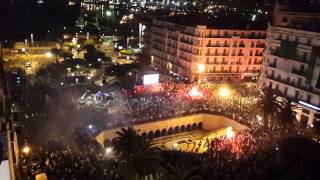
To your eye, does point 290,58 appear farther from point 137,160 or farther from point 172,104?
point 137,160

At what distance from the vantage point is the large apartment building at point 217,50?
254ft

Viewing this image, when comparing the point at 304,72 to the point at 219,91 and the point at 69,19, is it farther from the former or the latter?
the point at 69,19

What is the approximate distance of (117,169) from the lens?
108ft

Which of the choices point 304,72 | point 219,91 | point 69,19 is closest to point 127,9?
point 69,19

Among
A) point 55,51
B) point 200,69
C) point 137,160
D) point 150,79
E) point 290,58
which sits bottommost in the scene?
point 200,69

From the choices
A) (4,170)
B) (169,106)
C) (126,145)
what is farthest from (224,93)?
(4,170)

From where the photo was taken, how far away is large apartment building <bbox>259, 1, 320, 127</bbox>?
55156 millimetres

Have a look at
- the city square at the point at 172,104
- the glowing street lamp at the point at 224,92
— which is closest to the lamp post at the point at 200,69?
the city square at the point at 172,104

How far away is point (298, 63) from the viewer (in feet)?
191

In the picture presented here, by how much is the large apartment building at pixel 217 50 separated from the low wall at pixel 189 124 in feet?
68.7

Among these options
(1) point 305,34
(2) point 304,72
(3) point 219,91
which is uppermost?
(1) point 305,34

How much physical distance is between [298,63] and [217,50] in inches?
880

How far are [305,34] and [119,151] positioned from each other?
38.5 metres

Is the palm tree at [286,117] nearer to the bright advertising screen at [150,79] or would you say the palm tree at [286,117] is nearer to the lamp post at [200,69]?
the bright advertising screen at [150,79]
